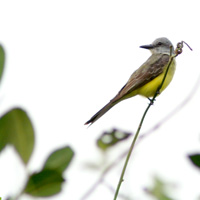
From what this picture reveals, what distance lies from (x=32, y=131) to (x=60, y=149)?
8 cm

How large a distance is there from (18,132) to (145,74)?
12.8ft

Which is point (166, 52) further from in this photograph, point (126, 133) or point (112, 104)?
point (126, 133)

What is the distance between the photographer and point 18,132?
767 millimetres

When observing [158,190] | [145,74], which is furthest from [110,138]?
[145,74]

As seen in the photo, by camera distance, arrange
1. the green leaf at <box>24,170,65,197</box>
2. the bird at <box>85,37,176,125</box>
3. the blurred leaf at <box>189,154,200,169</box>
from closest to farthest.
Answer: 1. the green leaf at <box>24,170,65,197</box>
2. the blurred leaf at <box>189,154,200,169</box>
3. the bird at <box>85,37,176,125</box>

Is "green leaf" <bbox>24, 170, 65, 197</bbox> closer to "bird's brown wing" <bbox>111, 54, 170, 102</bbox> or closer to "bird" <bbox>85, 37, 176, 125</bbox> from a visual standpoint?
"bird" <bbox>85, 37, 176, 125</bbox>

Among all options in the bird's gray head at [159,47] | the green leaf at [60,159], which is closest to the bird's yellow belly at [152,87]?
the bird's gray head at [159,47]

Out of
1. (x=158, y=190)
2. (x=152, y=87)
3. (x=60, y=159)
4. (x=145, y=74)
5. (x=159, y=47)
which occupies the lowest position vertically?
(x=158, y=190)

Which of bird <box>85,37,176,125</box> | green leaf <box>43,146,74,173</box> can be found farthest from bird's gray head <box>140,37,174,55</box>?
green leaf <box>43,146,74,173</box>

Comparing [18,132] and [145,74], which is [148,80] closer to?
[145,74]

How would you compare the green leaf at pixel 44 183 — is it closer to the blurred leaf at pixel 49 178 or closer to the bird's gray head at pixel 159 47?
the blurred leaf at pixel 49 178

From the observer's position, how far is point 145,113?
1473 mm

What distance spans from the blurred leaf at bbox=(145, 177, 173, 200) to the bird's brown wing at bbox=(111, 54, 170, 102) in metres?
2.99

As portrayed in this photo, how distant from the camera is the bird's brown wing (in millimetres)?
4352
